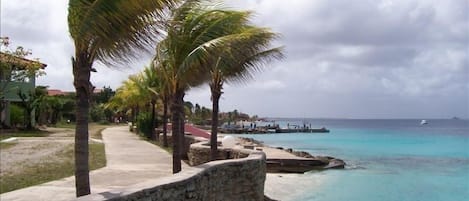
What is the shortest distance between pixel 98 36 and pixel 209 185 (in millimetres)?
3197

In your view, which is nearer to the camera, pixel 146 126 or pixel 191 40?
pixel 191 40

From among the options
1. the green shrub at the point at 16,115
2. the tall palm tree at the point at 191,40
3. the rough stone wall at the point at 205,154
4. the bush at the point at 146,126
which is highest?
the tall palm tree at the point at 191,40

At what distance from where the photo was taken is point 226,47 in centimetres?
1115

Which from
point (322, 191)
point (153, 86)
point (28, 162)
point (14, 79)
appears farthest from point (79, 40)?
point (14, 79)

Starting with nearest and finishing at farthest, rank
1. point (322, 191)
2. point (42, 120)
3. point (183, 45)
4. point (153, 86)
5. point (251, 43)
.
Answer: point (183, 45), point (251, 43), point (322, 191), point (153, 86), point (42, 120)

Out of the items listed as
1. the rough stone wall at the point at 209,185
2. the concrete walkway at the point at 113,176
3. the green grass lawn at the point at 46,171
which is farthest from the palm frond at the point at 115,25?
the green grass lawn at the point at 46,171

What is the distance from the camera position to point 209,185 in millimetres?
9164

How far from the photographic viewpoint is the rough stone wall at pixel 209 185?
6617mm

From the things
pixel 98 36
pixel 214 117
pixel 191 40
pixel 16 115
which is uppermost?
pixel 191 40

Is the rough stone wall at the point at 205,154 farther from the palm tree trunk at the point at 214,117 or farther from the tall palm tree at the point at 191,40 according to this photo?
the tall palm tree at the point at 191,40

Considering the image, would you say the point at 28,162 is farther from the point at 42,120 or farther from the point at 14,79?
the point at 42,120

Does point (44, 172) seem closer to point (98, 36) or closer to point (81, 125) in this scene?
point (81, 125)

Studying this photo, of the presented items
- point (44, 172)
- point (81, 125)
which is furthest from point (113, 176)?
point (81, 125)

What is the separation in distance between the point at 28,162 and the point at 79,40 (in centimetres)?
1214
